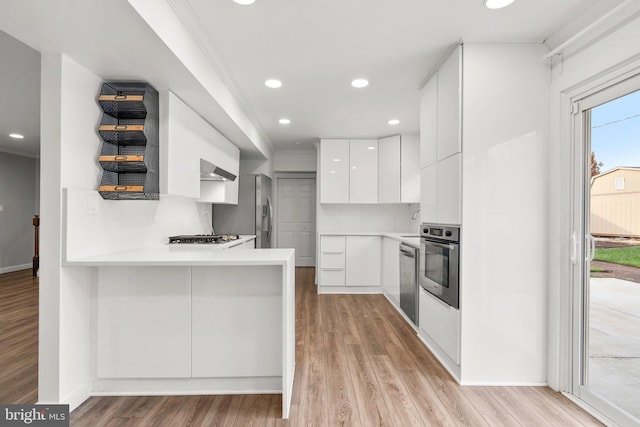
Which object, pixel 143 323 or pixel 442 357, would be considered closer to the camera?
pixel 143 323

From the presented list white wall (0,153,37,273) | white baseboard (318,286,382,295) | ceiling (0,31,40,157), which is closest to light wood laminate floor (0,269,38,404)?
white wall (0,153,37,273)

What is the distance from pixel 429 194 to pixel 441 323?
102 centimetres

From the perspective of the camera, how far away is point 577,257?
6.89 feet

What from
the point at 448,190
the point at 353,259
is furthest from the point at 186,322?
the point at 353,259

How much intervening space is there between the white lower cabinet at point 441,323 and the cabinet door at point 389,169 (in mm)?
2188

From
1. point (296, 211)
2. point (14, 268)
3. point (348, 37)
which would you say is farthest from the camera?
point (296, 211)

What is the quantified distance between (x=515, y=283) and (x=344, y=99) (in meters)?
2.26

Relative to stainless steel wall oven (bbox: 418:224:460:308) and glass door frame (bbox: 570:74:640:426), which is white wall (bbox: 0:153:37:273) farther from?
glass door frame (bbox: 570:74:640:426)

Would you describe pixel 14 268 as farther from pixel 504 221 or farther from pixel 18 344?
pixel 504 221

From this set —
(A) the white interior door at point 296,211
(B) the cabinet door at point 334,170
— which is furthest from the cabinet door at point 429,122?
(A) the white interior door at point 296,211

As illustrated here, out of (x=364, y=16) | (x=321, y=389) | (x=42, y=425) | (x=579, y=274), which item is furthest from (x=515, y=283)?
(x=42, y=425)

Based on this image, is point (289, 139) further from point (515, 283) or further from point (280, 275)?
point (515, 283)

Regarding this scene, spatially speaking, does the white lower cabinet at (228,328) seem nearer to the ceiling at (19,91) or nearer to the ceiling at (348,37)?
the ceiling at (348,37)

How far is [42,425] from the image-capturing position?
1.84 meters
